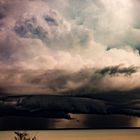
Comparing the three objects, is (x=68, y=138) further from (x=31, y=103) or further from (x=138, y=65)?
(x=138, y=65)

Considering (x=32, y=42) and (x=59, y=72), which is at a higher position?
(x=32, y=42)

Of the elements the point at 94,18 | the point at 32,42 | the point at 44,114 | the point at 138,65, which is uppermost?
the point at 94,18

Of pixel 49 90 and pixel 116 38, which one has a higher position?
pixel 116 38

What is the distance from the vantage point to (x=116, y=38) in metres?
1.81

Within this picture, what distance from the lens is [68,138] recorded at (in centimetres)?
179

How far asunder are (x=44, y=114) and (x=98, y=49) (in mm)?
506

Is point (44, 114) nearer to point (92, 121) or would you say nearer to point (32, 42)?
point (92, 121)

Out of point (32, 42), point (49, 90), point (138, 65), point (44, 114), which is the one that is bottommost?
point (44, 114)

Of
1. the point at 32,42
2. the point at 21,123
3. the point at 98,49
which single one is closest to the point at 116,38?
the point at 98,49

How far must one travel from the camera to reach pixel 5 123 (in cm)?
174

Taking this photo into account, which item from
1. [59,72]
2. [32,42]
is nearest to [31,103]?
[59,72]

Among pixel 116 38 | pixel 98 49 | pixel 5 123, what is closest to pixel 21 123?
pixel 5 123

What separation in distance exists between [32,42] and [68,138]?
2.02 feet

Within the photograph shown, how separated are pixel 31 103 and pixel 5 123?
0.19m
